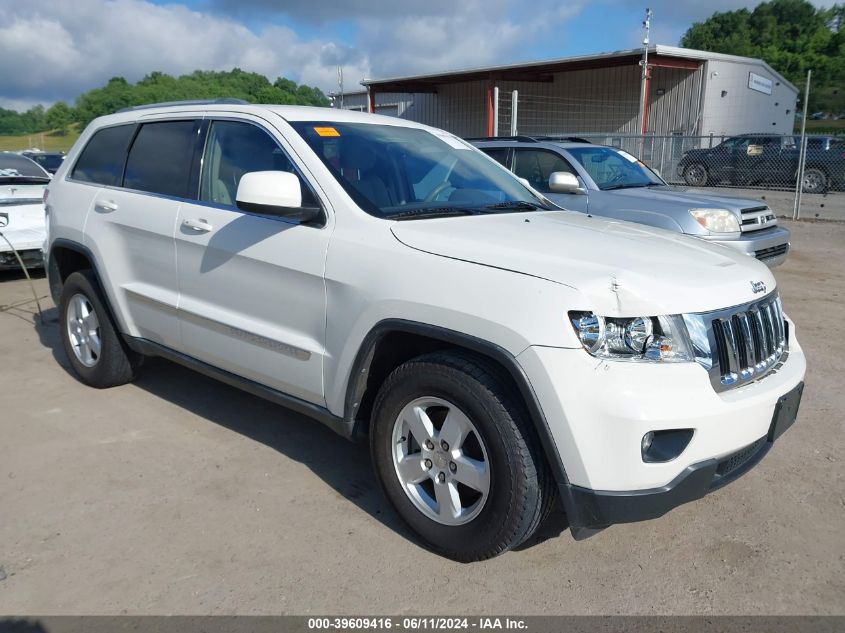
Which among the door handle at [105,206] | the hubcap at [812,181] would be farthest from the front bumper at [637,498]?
the hubcap at [812,181]

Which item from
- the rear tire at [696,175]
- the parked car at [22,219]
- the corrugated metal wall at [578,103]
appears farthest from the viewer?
the corrugated metal wall at [578,103]

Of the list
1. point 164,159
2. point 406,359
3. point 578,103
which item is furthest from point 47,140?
point 406,359

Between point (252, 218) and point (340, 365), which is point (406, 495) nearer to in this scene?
point (340, 365)

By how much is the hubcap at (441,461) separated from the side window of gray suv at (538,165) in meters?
5.72

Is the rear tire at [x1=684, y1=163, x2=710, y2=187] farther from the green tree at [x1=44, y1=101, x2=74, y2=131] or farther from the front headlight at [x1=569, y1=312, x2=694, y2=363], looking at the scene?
the green tree at [x1=44, y1=101, x2=74, y2=131]

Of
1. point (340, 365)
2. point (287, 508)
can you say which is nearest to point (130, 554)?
point (287, 508)

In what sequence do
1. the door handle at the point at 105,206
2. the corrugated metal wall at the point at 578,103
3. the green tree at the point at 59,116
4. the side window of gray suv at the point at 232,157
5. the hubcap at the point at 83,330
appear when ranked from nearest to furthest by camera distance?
the side window of gray suv at the point at 232,157
the door handle at the point at 105,206
the hubcap at the point at 83,330
the corrugated metal wall at the point at 578,103
the green tree at the point at 59,116

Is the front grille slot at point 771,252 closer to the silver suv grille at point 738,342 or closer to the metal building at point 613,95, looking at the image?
the silver suv grille at point 738,342

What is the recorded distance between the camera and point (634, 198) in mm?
7695

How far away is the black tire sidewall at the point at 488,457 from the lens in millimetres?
2650

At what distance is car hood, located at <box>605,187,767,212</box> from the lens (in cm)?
759

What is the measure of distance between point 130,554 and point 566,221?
251 centimetres

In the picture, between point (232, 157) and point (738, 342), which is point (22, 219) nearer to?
point (232, 157)
